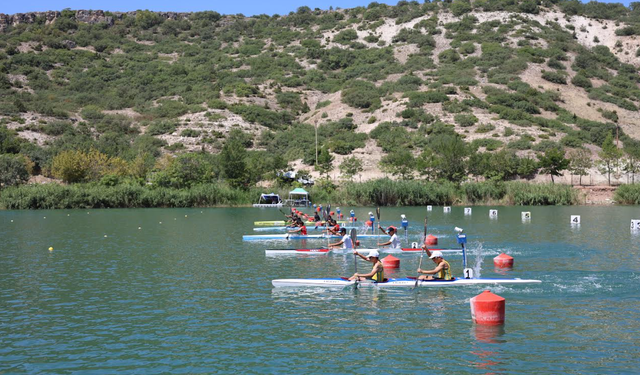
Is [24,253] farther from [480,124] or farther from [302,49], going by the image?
[302,49]

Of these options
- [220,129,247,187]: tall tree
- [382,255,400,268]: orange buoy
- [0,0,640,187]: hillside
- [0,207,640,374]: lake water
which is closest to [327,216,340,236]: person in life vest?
[0,207,640,374]: lake water

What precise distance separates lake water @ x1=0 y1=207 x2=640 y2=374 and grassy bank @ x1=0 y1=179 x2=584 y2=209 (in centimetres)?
3405

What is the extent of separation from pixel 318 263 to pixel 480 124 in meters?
76.8

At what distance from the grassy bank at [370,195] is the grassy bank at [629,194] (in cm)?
10

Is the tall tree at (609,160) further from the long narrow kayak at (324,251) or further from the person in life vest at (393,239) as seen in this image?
the person in life vest at (393,239)

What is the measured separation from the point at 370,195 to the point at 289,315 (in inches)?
1992

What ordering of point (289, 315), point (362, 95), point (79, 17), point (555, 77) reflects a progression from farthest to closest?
point (79, 17), point (555, 77), point (362, 95), point (289, 315)

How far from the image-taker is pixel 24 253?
1243 inches

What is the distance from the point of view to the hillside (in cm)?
8319

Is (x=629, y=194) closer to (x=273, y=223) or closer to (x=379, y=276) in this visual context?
(x=273, y=223)

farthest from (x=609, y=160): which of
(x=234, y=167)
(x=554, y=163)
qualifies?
(x=234, y=167)

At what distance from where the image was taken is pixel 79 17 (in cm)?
17512

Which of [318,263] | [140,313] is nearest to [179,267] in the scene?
[318,263]

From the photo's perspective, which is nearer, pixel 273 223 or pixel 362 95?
→ pixel 273 223
